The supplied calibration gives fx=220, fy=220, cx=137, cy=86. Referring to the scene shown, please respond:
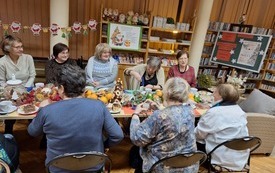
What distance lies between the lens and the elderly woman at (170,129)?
1398mm

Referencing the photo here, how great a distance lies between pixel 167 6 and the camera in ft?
15.6

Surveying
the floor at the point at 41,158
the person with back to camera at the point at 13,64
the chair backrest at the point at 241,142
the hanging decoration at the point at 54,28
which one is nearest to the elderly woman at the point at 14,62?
the person with back to camera at the point at 13,64

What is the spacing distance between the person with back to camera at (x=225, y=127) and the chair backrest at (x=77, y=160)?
1.01 m

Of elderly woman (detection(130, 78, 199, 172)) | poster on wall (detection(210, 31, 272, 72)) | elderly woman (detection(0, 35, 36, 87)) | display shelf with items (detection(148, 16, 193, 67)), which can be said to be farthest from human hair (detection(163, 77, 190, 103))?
poster on wall (detection(210, 31, 272, 72))

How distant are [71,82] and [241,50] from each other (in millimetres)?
4293

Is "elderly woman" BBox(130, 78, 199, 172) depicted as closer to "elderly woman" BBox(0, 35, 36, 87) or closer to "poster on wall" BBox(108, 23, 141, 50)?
"elderly woman" BBox(0, 35, 36, 87)

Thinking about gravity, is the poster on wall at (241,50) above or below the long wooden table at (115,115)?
above

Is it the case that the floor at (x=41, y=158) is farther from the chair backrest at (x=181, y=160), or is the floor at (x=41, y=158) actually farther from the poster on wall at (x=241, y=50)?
the poster on wall at (x=241, y=50)

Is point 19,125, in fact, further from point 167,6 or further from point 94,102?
point 167,6

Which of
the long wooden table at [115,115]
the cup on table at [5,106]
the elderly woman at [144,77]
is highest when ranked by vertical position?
the elderly woman at [144,77]

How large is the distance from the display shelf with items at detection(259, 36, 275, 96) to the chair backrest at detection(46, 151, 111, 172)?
5.28 m

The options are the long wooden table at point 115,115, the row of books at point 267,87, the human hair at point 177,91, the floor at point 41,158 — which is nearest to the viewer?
the human hair at point 177,91

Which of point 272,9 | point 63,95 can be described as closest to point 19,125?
point 63,95

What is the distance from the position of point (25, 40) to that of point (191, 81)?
3.25 metres
